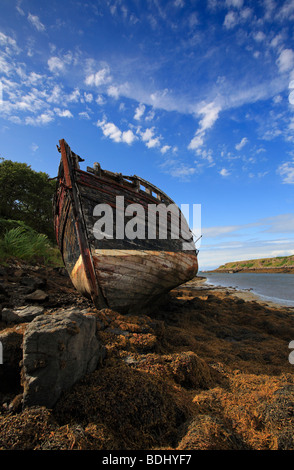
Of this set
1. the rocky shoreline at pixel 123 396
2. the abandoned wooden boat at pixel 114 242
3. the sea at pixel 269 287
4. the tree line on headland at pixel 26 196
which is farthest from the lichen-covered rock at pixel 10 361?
the tree line on headland at pixel 26 196

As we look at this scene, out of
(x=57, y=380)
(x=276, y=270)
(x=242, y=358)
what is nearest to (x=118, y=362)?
(x=57, y=380)

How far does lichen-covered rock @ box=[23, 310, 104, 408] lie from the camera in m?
1.48

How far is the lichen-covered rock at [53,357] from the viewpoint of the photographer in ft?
4.87

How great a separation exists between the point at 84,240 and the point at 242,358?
3557 mm

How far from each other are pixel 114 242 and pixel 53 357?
2.80 metres

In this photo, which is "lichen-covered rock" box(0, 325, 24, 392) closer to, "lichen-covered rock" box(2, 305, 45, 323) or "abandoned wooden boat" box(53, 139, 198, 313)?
"lichen-covered rock" box(2, 305, 45, 323)

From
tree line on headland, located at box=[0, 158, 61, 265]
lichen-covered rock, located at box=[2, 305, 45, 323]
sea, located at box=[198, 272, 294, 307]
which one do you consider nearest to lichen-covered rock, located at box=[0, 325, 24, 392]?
lichen-covered rock, located at box=[2, 305, 45, 323]

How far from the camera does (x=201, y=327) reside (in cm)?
496

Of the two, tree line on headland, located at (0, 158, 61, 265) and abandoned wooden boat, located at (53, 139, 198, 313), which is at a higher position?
tree line on headland, located at (0, 158, 61, 265)

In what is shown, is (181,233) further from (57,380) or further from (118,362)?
(57,380)

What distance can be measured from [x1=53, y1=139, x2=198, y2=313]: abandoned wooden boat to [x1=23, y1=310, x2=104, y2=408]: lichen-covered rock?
6.46ft

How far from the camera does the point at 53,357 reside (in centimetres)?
159

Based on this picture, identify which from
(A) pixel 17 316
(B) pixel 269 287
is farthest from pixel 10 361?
(B) pixel 269 287
